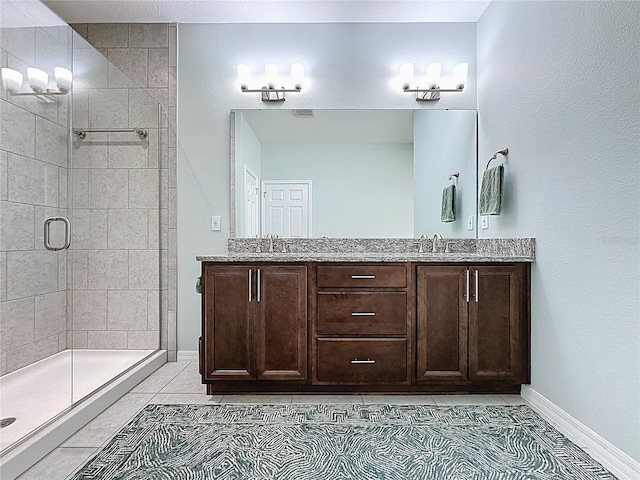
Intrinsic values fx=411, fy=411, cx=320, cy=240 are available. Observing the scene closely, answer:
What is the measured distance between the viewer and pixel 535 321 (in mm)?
2285

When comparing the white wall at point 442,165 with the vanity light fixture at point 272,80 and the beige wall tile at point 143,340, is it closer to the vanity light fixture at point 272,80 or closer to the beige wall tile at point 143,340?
the vanity light fixture at point 272,80

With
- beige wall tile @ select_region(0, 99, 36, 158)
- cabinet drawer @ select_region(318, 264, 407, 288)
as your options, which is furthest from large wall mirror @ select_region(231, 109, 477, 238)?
beige wall tile @ select_region(0, 99, 36, 158)

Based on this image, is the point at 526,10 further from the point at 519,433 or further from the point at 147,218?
the point at 147,218

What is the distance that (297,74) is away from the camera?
3018 millimetres

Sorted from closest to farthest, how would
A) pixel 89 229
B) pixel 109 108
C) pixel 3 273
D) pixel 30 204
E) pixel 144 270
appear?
pixel 3 273, pixel 30 204, pixel 89 229, pixel 109 108, pixel 144 270

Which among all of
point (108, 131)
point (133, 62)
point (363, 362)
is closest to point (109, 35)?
point (133, 62)

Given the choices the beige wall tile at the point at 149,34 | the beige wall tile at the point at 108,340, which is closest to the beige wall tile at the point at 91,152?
the beige wall tile at the point at 149,34

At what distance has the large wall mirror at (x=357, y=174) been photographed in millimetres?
2969

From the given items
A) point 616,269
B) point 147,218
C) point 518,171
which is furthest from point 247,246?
point 616,269

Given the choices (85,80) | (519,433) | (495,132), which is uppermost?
(85,80)

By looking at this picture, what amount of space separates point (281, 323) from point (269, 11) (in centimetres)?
218

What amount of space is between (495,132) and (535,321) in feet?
4.13

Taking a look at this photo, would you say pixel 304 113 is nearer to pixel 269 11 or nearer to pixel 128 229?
pixel 269 11

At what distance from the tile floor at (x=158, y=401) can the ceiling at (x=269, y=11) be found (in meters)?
→ 2.54
